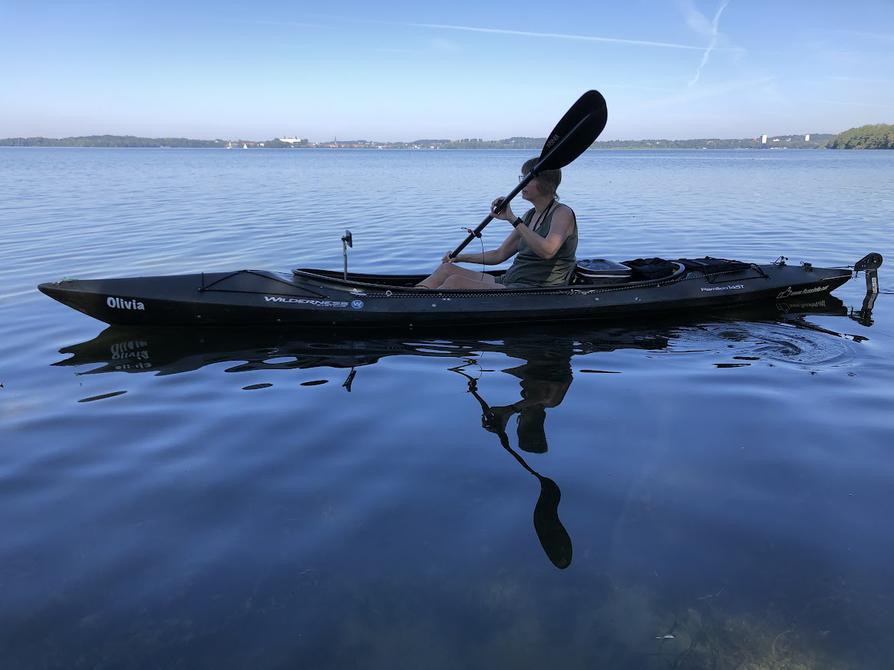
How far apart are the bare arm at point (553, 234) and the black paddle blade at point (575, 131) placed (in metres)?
0.55

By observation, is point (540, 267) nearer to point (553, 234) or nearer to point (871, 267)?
point (553, 234)

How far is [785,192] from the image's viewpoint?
27938 millimetres

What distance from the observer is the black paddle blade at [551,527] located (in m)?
3.44

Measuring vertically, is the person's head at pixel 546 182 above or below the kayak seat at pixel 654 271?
above

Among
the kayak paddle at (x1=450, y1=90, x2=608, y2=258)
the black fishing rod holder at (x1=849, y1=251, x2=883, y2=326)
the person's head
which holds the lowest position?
the black fishing rod holder at (x1=849, y1=251, x2=883, y2=326)

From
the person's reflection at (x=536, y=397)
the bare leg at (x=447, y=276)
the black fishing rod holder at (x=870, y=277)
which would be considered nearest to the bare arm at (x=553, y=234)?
the bare leg at (x=447, y=276)

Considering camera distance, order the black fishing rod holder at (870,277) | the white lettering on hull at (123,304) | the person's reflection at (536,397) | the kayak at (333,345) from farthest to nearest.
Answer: the black fishing rod holder at (870,277)
the white lettering on hull at (123,304)
the kayak at (333,345)
the person's reflection at (536,397)

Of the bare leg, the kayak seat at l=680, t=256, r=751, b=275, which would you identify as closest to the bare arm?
the bare leg

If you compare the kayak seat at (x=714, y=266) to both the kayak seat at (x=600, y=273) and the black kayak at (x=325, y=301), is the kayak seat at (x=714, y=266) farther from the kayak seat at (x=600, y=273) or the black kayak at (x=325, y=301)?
the kayak seat at (x=600, y=273)

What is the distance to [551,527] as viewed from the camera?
3697 mm

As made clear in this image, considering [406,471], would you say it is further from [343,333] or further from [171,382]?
[343,333]

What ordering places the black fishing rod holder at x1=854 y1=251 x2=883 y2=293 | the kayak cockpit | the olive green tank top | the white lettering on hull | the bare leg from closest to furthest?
the white lettering on hull, the olive green tank top, the kayak cockpit, the bare leg, the black fishing rod holder at x1=854 y1=251 x2=883 y2=293

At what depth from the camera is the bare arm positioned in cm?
697

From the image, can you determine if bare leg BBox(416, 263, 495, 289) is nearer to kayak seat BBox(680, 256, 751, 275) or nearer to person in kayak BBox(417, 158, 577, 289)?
person in kayak BBox(417, 158, 577, 289)
